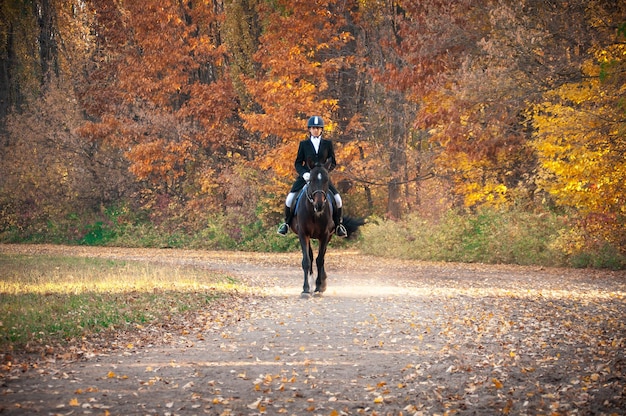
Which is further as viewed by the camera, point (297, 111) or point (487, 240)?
point (297, 111)

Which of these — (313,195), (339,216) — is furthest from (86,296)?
(339,216)

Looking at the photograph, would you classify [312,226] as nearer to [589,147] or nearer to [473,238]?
[589,147]

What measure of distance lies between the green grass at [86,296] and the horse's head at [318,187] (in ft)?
9.53

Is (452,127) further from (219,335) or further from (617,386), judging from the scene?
(617,386)

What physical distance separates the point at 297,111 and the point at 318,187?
687 inches

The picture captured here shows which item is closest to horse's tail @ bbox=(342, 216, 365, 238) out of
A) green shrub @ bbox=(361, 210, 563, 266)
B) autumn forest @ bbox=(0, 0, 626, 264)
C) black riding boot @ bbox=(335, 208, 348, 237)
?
black riding boot @ bbox=(335, 208, 348, 237)

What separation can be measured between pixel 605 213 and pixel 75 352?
17.7 metres

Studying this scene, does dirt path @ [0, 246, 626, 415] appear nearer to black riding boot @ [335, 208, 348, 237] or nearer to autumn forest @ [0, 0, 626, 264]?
black riding boot @ [335, 208, 348, 237]

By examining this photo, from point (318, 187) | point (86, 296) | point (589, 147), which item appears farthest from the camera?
point (589, 147)

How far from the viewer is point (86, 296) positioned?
47.5 ft

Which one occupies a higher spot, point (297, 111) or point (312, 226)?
point (297, 111)

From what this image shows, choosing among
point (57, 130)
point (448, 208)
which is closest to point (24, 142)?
point (57, 130)

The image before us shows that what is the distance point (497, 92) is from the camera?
23.6m

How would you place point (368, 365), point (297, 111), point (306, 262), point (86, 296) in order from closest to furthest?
point (368, 365) < point (86, 296) < point (306, 262) < point (297, 111)
